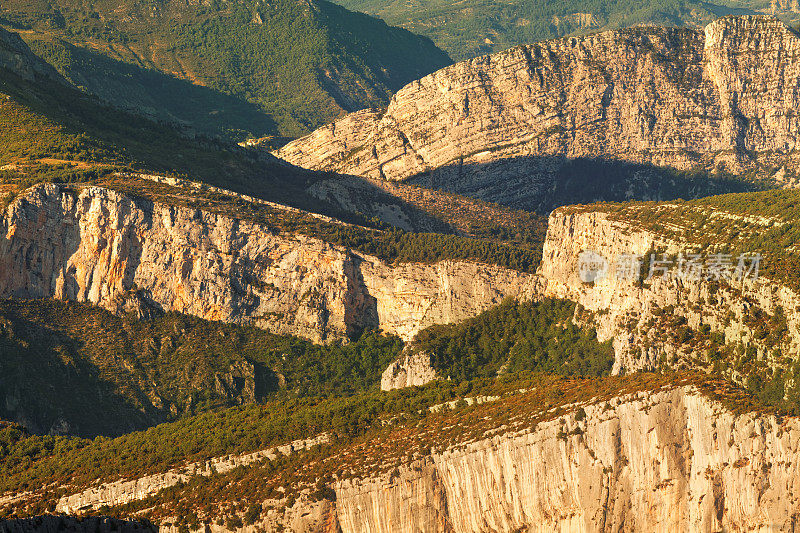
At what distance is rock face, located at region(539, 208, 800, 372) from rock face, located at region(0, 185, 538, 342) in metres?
4.44

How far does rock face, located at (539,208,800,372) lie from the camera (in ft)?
355

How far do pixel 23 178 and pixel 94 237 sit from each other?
33.2 ft

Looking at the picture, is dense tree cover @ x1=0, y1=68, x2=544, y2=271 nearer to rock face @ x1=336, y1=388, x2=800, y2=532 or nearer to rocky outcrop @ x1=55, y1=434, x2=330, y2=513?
rocky outcrop @ x1=55, y1=434, x2=330, y2=513

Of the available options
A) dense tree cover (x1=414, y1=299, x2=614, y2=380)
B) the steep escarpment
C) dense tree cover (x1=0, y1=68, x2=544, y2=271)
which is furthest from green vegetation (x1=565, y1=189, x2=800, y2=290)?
dense tree cover (x1=0, y1=68, x2=544, y2=271)

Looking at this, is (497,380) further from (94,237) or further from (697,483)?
(94,237)

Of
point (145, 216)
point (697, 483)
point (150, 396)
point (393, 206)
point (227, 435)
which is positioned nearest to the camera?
point (697, 483)

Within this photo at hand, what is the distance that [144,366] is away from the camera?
12975cm

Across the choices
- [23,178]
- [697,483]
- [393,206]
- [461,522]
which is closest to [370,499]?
[461,522]

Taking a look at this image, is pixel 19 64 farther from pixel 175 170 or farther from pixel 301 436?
pixel 301 436

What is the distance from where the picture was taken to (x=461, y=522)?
90.7 metres

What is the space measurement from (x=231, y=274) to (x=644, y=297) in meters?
35.2

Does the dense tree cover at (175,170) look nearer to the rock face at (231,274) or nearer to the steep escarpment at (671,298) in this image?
the rock face at (231,274)

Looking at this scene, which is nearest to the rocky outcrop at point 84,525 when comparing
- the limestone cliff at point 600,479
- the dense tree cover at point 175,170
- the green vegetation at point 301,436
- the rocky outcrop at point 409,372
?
the green vegetation at point 301,436

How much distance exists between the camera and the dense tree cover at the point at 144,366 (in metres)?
121
